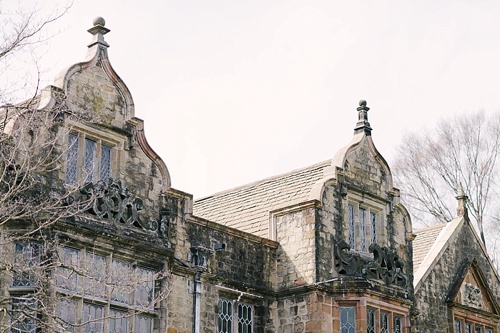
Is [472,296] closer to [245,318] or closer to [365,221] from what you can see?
[365,221]

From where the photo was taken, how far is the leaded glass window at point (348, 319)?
71.6ft

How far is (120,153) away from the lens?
19516 millimetres

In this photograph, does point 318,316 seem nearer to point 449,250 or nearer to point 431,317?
point 431,317

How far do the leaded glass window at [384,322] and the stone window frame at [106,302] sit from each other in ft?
18.5

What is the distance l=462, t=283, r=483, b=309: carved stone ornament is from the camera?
2719 cm

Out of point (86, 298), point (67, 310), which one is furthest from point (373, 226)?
point (67, 310)

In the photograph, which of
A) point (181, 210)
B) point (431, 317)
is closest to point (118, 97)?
point (181, 210)

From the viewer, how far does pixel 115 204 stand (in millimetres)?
18766

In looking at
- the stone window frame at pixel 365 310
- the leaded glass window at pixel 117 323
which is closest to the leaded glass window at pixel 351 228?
the stone window frame at pixel 365 310

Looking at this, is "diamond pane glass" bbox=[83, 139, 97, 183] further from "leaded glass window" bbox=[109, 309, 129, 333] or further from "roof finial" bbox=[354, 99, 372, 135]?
"roof finial" bbox=[354, 99, 372, 135]

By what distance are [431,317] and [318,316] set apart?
5.36 m

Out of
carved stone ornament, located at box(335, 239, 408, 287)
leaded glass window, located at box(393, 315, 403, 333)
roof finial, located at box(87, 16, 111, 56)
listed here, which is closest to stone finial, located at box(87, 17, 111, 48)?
roof finial, located at box(87, 16, 111, 56)

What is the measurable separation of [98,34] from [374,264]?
7977 millimetres

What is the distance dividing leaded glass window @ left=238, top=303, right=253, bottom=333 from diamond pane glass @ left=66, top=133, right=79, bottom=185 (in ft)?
16.9
